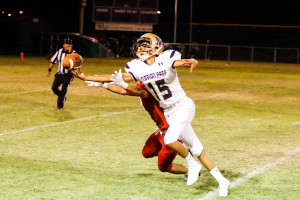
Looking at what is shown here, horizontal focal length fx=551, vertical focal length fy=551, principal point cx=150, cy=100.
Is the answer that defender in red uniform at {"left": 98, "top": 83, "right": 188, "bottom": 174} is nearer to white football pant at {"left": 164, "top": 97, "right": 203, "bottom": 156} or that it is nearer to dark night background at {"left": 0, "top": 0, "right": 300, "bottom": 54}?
white football pant at {"left": 164, "top": 97, "right": 203, "bottom": 156}

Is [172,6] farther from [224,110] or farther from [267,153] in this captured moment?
[267,153]

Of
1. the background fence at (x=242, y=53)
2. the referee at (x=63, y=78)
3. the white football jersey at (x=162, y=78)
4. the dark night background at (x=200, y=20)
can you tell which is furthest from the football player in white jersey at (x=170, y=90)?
the dark night background at (x=200, y=20)

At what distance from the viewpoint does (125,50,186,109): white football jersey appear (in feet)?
19.4

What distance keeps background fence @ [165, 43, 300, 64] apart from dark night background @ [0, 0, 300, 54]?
4.50 m

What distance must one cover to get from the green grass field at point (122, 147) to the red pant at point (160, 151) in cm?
23

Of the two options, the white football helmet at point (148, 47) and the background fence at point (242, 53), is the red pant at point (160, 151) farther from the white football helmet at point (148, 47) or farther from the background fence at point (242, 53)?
the background fence at point (242, 53)

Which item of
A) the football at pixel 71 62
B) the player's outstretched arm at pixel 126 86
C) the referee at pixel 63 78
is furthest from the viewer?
the referee at pixel 63 78

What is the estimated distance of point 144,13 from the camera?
41.2 m

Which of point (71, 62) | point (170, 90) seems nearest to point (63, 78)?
point (71, 62)

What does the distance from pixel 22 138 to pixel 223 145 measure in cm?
318

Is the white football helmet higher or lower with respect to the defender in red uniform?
higher

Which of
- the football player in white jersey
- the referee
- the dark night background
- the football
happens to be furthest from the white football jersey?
the dark night background

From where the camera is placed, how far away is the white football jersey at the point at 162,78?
19.4ft

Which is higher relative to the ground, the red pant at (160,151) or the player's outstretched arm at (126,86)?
the player's outstretched arm at (126,86)
